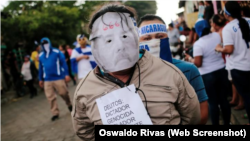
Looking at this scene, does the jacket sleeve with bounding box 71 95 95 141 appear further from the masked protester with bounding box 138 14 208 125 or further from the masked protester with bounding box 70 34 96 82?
the masked protester with bounding box 70 34 96 82

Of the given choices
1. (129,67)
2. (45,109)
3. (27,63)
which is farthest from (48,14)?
(129,67)

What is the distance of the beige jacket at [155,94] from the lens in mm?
1529

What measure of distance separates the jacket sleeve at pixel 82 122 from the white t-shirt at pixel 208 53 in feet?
7.97

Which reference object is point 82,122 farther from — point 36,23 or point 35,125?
point 36,23

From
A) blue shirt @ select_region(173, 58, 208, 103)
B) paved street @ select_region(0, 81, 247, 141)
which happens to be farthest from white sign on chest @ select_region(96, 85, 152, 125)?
paved street @ select_region(0, 81, 247, 141)

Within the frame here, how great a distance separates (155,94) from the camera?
5.03 feet

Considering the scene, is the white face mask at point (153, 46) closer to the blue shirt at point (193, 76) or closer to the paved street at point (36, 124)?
the blue shirt at point (193, 76)

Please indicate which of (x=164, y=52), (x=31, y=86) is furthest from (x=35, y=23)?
(x=164, y=52)

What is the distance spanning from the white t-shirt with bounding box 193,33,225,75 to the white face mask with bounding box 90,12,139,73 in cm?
227

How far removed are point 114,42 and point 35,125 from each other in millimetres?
5114

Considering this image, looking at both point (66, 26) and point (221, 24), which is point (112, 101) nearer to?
point (221, 24)

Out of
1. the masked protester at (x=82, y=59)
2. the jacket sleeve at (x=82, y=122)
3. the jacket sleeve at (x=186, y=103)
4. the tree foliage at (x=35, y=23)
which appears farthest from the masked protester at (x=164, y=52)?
the tree foliage at (x=35, y=23)

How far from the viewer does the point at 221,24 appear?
179 inches

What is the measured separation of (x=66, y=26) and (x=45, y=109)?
933 cm
